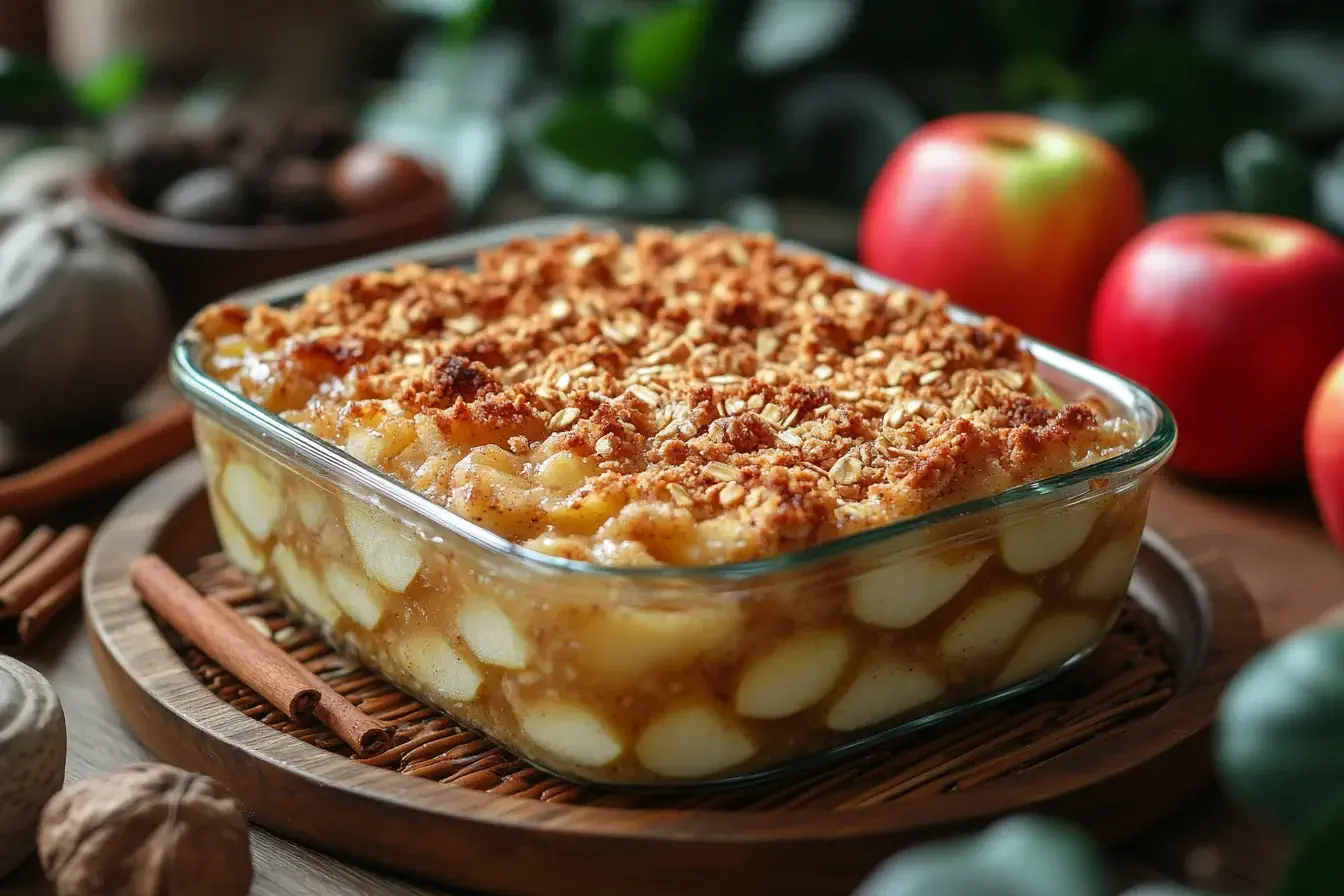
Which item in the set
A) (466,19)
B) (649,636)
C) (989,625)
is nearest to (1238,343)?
(989,625)

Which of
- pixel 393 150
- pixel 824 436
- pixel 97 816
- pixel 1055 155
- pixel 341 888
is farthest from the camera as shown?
pixel 393 150

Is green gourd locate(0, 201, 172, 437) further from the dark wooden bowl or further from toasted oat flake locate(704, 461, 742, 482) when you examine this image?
toasted oat flake locate(704, 461, 742, 482)

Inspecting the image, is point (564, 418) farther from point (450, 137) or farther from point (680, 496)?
point (450, 137)

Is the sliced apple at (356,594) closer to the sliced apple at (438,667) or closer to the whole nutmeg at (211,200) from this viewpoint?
the sliced apple at (438,667)

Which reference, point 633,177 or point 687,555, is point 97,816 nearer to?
point 687,555

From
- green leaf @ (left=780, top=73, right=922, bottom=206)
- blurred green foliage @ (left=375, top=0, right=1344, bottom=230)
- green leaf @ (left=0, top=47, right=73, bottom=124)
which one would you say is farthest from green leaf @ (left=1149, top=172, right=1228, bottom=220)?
green leaf @ (left=0, top=47, right=73, bottom=124)

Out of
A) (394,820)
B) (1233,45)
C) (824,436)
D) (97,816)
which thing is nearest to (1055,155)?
(1233,45)

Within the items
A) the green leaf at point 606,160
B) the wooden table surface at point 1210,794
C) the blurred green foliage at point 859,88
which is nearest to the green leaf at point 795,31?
the blurred green foliage at point 859,88
